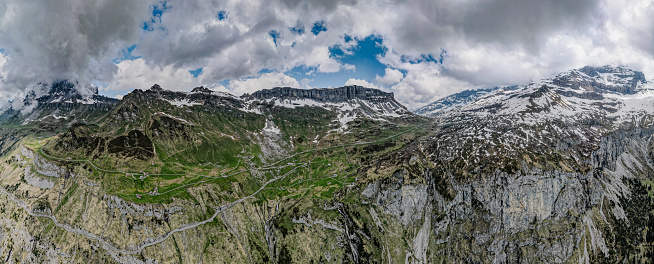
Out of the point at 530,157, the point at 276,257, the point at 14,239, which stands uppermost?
the point at 530,157

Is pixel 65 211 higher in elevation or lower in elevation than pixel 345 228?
higher

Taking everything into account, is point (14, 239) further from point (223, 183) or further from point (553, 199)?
point (553, 199)

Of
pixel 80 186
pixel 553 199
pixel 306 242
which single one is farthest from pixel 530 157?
pixel 80 186

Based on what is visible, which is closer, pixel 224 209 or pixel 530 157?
pixel 224 209

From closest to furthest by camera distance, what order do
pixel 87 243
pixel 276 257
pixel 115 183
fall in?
1. pixel 87 243
2. pixel 276 257
3. pixel 115 183

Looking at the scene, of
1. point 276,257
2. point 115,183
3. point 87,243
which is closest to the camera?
point 87,243

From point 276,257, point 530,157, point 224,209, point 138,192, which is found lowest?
point 276,257

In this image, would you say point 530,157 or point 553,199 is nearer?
point 553,199

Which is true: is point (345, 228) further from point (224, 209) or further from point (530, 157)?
point (530, 157)

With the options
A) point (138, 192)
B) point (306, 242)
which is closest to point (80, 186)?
point (138, 192)
